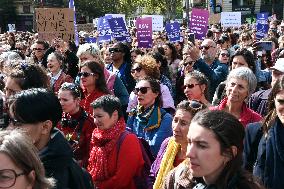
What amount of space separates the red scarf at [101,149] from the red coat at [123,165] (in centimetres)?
4

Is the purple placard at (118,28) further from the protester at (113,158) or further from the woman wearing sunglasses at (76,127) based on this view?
the protester at (113,158)

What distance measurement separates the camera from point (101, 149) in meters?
4.12

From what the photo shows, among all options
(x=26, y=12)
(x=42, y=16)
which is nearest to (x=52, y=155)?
(x=42, y=16)

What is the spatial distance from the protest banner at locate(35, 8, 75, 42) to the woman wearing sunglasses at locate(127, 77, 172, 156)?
459cm

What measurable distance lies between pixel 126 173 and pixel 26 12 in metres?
57.5

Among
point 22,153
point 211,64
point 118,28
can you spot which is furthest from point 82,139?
point 118,28

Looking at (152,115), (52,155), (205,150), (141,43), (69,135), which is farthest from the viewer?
(141,43)

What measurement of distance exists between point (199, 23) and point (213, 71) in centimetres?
340

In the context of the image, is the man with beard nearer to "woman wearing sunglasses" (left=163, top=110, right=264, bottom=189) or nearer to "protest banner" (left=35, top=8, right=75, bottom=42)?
"protest banner" (left=35, top=8, right=75, bottom=42)

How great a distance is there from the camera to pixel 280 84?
3469mm

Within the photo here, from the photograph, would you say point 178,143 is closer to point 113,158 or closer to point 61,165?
point 113,158

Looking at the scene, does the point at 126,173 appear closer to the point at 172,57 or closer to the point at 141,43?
the point at 172,57

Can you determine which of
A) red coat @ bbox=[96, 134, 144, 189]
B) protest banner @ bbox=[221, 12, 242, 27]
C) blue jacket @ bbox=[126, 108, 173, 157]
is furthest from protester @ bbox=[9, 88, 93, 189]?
protest banner @ bbox=[221, 12, 242, 27]

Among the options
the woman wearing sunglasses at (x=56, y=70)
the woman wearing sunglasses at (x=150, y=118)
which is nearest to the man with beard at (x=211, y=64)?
the woman wearing sunglasses at (x=150, y=118)
